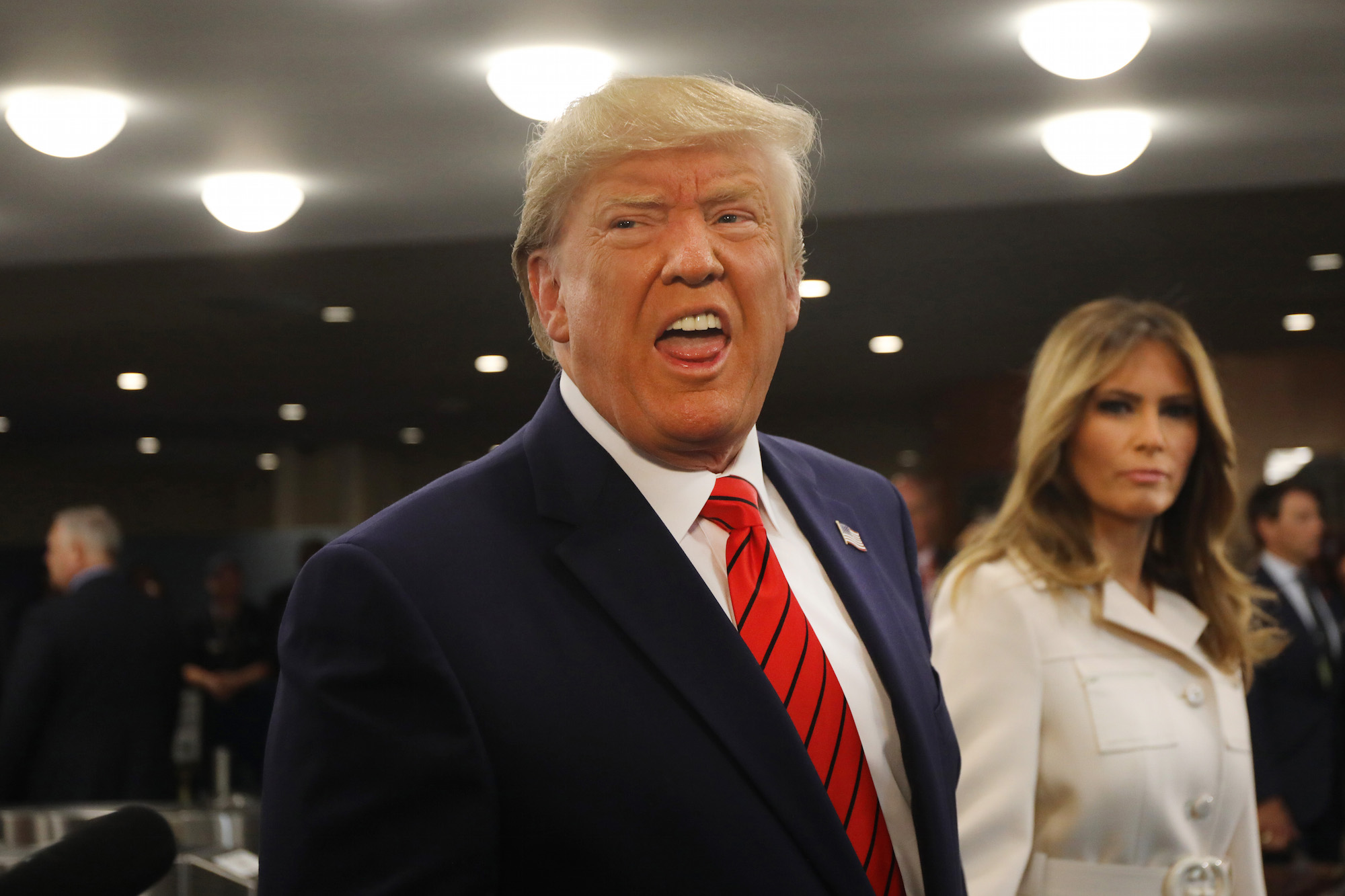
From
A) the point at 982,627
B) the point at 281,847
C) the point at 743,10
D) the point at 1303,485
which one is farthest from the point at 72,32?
the point at 1303,485

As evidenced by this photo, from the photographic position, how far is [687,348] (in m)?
1.10

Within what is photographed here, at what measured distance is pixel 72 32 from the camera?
3.63 metres

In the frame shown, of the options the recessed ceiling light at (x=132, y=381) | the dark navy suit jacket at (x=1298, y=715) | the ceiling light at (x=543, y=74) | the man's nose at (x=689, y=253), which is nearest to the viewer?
the man's nose at (x=689, y=253)

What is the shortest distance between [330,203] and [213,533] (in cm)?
231

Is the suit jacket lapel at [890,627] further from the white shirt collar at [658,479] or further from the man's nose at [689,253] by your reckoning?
the man's nose at [689,253]

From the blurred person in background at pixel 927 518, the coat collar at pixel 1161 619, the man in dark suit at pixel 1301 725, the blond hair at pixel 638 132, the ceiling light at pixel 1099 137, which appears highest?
the ceiling light at pixel 1099 137

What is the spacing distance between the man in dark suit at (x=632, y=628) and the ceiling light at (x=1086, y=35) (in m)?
2.61

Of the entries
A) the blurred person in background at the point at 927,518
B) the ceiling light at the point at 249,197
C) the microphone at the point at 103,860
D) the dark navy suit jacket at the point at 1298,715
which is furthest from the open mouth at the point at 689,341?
the blurred person in background at the point at 927,518

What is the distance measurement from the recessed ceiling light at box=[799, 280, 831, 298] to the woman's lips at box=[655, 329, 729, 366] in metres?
5.28

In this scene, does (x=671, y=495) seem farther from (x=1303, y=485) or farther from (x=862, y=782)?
(x=1303, y=485)

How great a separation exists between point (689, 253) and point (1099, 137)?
3942mm

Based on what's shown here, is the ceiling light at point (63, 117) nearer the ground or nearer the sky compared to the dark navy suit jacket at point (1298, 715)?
nearer the sky

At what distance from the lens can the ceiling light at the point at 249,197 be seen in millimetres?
5082

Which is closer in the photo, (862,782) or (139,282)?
(862,782)
